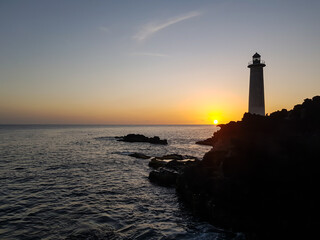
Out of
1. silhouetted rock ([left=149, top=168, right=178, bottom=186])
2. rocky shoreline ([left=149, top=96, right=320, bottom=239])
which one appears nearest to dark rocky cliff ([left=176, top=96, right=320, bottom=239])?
rocky shoreline ([left=149, top=96, right=320, bottom=239])

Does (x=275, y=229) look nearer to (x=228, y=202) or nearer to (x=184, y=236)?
(x=228, y=202)

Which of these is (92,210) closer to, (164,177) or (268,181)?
(164,177)

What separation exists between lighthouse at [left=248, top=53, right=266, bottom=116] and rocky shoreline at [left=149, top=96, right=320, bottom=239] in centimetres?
2234

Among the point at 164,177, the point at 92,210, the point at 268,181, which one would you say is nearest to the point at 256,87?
the point at 164,177

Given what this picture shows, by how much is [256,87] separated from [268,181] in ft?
95.0

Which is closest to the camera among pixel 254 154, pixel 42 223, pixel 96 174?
pixel 42 223

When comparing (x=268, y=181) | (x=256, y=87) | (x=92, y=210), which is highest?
(x=256, y=87)

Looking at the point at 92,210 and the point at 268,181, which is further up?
the point at 268,181

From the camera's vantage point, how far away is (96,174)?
83.0 feet

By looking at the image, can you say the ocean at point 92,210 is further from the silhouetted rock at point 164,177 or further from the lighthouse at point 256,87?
the lighthouse at point 256,87

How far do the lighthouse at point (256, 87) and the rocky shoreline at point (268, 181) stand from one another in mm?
22341

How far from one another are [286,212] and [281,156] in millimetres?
3137

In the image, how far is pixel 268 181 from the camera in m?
12.4

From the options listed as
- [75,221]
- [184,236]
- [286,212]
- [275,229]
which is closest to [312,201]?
[286,212]
